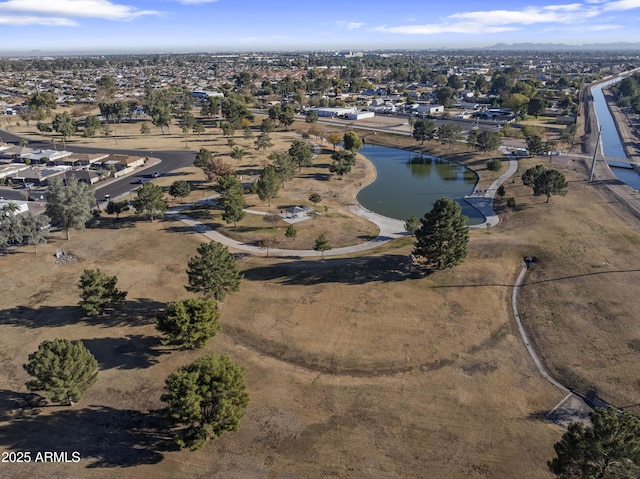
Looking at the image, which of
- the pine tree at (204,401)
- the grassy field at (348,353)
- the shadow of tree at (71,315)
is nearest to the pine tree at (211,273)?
the grassy field at (348,353)

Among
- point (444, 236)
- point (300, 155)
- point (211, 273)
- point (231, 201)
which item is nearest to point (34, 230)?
point (231, 201)

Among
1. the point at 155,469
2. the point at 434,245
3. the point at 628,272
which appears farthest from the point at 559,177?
the point at 155,469

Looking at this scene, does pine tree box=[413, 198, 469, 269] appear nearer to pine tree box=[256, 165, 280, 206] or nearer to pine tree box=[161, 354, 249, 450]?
pine tree box=[161, 354, 249, 450]

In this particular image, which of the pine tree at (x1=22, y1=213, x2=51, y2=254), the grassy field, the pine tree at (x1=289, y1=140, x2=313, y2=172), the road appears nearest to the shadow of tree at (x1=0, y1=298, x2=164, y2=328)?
the grassy field

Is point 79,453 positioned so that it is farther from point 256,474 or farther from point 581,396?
point 581,396

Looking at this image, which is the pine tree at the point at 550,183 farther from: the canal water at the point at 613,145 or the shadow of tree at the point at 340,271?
the shadow of tree at the point at 340,271

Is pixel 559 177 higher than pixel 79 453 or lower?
higher
